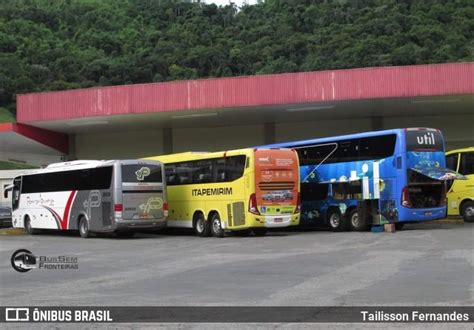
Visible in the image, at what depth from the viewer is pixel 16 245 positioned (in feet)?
71.8

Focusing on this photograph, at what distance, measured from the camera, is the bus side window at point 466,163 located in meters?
25.3

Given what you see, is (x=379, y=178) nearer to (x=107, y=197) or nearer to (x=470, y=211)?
(x=470, y=211)

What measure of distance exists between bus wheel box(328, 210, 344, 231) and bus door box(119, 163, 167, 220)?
6.41 meters

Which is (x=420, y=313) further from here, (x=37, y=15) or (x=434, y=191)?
(x=37, y=15)

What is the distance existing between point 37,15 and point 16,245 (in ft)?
217

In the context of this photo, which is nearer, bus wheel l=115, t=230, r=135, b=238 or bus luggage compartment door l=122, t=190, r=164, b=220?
bus luggage compartment door l=122, t=190, r=164, b=220

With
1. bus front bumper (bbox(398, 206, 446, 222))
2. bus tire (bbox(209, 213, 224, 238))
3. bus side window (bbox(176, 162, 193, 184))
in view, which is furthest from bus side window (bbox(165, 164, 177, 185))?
bus front bumper (bbox(398, 206, 446, 222))

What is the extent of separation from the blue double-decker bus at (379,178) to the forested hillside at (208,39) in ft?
113

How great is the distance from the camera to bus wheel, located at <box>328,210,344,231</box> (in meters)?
24.0

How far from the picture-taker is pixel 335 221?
24250 millimetres

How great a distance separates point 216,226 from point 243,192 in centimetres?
209

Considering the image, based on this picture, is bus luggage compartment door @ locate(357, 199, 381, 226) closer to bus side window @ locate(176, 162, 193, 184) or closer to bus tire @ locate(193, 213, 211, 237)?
bus tire @ locate(193, 213, 211, 237)

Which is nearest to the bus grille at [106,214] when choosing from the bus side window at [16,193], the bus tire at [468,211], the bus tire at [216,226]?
the bus tire at [216,226]

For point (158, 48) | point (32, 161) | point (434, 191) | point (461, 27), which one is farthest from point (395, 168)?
point (158, 48)
